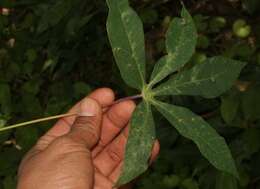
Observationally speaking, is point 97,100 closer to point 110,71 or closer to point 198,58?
point 198,58

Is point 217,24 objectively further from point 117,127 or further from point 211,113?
point 117,127

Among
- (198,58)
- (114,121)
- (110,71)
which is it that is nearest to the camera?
(114,121)

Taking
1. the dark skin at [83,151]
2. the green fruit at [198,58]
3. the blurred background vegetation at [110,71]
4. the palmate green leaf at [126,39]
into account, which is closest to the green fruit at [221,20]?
the blurred background vegetation at [110,71]

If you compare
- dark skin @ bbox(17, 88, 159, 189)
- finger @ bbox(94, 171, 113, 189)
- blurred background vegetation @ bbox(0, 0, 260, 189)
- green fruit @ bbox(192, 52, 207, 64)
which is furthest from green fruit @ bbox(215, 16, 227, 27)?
finger @ bbox(94, 171, 113, 189)

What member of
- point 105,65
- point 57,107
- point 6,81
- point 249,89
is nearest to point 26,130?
point 57,107

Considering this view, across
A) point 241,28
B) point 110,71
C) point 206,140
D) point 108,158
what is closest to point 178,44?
point 206,140

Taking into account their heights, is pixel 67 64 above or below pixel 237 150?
above
